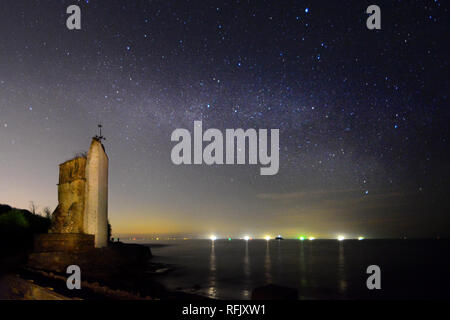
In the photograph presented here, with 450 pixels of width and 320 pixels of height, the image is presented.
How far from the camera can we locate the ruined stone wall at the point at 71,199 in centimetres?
2323

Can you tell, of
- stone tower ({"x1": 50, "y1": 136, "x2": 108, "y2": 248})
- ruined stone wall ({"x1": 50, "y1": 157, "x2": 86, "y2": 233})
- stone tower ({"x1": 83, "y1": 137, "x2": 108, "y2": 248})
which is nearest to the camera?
ruined stone wall ({"x1": 50, "y1": 157, "x2": 86, "y2": 233})

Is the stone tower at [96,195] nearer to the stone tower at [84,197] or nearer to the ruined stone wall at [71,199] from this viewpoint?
the stone tower at [84,197]

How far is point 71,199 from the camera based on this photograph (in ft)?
78.0

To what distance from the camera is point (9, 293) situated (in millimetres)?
11477

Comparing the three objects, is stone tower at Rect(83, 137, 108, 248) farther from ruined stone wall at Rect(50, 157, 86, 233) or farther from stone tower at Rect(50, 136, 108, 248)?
ruined stone wall at Rect(50, 157, 86, 233)

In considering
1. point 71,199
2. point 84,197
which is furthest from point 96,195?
point 71,199

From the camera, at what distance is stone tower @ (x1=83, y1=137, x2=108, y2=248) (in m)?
23.8

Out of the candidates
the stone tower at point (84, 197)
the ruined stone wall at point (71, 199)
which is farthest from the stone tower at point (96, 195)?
the ruined stone wall at point (71, 199)

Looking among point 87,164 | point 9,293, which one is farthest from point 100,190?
point 9,293

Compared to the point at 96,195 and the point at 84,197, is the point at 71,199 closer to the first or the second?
the point at 84,197

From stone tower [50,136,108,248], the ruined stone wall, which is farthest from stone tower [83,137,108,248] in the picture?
the ruined stone wall
